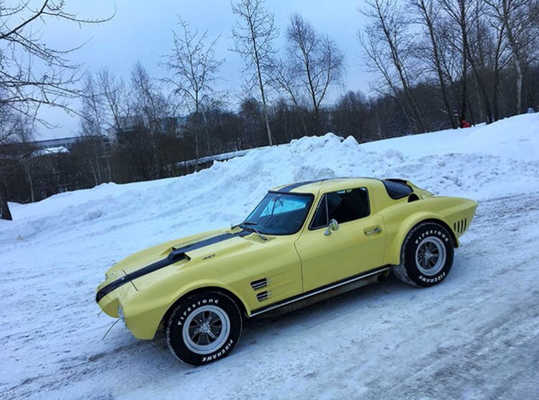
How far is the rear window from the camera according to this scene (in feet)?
14.9

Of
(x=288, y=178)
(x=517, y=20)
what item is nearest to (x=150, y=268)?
(x=288, y=178)

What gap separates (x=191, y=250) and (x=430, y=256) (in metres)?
2.90

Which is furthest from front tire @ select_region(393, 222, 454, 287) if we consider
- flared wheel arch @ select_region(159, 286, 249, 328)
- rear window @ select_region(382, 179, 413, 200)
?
flared wheel arch @ select_region(159, 286, 249, 328)

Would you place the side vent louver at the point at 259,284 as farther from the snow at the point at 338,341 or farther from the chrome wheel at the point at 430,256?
the chrome wheel at the point at 430,256

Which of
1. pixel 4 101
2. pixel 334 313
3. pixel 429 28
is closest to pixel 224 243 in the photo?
pixel 334 313

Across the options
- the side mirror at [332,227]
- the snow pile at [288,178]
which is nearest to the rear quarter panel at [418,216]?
the side mirror at [332,227]

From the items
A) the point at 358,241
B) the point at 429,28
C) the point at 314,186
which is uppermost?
the point at 429,28

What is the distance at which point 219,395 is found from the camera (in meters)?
2.92

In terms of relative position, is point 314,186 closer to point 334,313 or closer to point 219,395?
point 334,313

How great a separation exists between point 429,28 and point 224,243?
25227mm

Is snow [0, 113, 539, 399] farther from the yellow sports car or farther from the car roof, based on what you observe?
the car roof

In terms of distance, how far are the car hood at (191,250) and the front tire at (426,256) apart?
1.84 meters

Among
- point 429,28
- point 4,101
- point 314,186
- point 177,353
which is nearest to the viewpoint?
point 177,353

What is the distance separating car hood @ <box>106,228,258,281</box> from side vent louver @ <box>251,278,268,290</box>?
0.40 m
